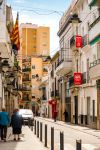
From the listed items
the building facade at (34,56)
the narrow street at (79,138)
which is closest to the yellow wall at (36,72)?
the building facade at (34,56)

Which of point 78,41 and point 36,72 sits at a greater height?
point 36,72

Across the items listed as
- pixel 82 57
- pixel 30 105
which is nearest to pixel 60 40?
pixel 82 57

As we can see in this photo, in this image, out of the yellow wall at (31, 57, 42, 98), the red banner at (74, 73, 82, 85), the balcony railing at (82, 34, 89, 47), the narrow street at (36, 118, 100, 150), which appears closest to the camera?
the narrow street at (36, 118, 100, 150)

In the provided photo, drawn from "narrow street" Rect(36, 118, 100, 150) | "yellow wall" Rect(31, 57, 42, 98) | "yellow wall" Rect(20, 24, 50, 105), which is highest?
"yellow wall" Rect(20, 24, 50, 105)

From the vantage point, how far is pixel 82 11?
46.7m

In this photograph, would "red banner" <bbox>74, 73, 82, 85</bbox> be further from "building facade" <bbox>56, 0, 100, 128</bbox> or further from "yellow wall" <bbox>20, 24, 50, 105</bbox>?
"yellow wall" <bbox>20, 24, 50, 105</bbox>

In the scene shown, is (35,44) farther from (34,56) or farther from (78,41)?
(78,41)

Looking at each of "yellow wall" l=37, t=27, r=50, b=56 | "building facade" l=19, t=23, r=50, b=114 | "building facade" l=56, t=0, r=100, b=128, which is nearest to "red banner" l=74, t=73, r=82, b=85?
"building facade" l=56, t=0, r=100, b=128

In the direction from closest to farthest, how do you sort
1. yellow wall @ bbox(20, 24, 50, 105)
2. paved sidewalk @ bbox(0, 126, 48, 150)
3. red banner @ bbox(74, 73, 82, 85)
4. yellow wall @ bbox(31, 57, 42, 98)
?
1. paved sidewalk @ bbox(0, 126, 48, 150)
2. red banner @ bbox(74, 73, 82, 85)
3. yellow wall @ bbox(20, 24, 50, 105)
4. yellow wall @ bbox(31, 57, 42, 98)

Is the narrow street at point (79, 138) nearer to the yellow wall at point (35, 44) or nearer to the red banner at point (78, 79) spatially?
the red banner at point (78, 79)

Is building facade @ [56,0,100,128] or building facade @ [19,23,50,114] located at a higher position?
building facade @ [19,23,50,114]

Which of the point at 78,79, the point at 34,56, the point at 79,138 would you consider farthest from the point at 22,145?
the point at 34,56

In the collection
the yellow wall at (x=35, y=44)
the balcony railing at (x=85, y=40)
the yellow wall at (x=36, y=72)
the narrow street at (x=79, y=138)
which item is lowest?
the narrow street at (x=79, y=138)

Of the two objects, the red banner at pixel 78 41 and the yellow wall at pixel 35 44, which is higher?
the yellow wall at pixel 35 44
